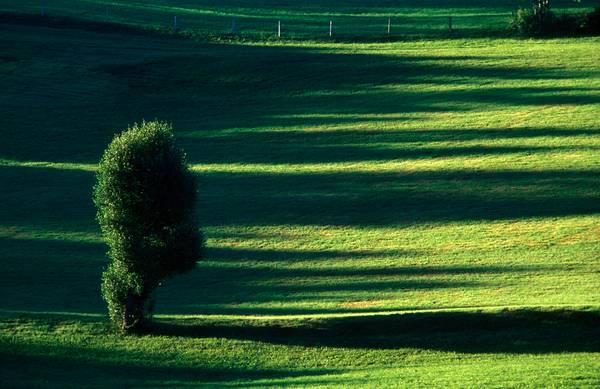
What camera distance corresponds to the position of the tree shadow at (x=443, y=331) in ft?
112

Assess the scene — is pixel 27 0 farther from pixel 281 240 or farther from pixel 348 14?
pixel 281 240

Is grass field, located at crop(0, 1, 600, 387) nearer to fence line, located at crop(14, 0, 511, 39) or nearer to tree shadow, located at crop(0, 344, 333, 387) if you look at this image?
tree shadow, located at crop(0, 344, 333, 387)

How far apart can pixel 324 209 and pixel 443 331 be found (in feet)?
55.7

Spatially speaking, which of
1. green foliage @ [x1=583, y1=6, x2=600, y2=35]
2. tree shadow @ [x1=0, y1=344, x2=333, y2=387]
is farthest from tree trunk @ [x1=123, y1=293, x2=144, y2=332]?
green foliage @ [x1=583, y1=6, x2=600, y2=35]

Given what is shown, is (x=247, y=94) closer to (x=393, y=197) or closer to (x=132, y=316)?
(x=393, y=197)

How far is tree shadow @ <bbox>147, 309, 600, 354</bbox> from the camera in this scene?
3422 cm

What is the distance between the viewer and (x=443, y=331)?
115 feet

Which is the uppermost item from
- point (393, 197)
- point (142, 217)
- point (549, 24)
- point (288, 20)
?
point (549, 24)

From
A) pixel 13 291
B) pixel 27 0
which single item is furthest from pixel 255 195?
pixel 27 0

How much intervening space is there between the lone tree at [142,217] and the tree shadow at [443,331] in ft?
7.64

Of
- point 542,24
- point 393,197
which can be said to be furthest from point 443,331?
point 542,24

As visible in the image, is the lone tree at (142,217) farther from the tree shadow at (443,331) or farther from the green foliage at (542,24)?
the green foliage at (542,24)

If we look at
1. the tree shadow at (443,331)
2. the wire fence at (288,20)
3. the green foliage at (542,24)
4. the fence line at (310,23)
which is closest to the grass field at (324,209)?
the tree shadow at (443,331)

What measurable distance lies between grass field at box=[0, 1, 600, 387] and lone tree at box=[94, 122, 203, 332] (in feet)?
4.73
